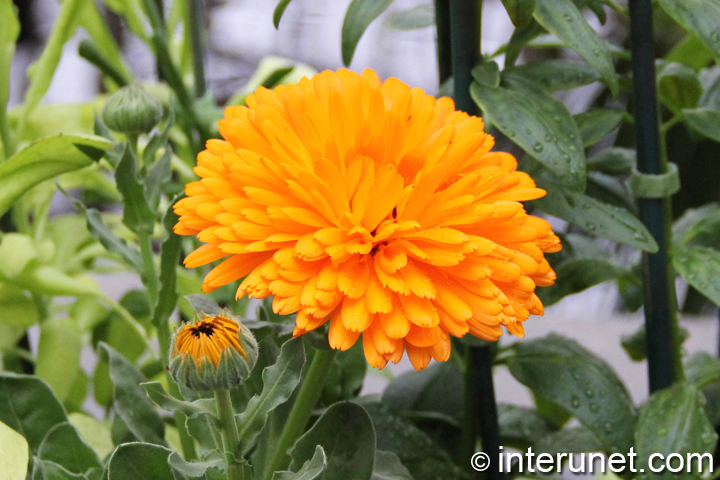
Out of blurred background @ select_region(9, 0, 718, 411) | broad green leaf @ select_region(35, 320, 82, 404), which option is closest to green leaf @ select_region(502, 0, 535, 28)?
broad green leaf @ select_region(35, 320, 82, 404)

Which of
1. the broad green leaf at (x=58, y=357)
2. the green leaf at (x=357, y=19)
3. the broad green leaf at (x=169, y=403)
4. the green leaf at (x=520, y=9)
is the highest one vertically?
the green leaf at (x=520, y=9)

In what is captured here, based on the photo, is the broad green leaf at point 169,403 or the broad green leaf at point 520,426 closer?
the broad green leaf at point 169,403

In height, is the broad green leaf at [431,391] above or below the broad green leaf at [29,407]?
below

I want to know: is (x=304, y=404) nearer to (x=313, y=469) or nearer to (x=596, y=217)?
(x=313, y=469)

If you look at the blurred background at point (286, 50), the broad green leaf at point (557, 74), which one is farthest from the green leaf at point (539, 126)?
the blurred background at point (286, 50)

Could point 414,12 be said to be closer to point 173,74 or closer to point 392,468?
point 173,74

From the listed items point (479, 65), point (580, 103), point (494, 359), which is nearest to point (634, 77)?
point (479, 65)

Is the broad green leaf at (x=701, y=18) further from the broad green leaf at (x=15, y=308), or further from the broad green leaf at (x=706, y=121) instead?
the broad green leaf at (x=15, y=308)
